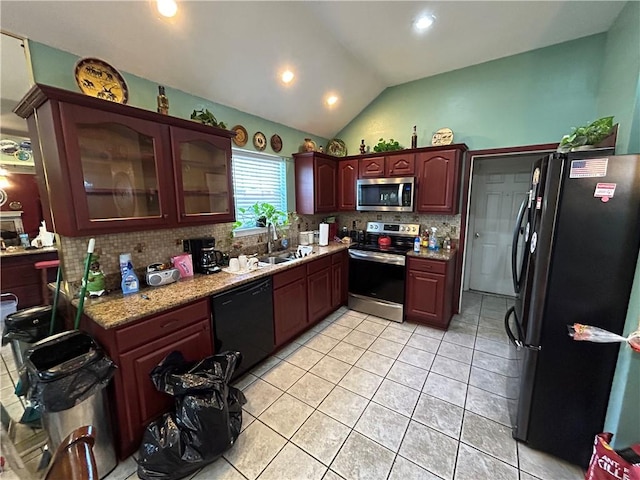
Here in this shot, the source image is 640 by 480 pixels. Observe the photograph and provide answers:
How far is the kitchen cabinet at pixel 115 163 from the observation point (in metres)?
1.47

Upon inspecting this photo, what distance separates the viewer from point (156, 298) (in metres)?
1.71

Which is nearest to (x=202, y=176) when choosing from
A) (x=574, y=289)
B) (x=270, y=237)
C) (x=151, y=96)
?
(x=151, y=96)

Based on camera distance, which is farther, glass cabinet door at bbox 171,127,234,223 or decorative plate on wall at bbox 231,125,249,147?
decorative plate on wall at bbox 231,125,249,147

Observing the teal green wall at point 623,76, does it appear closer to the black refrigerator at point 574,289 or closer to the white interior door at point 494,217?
the black refrigerator at point 574,289

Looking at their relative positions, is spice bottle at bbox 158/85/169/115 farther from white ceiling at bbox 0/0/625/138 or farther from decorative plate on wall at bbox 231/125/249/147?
decorative plate on wall at bbox 231/125/249/147

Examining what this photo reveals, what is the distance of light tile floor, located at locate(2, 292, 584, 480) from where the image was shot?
1472 mm

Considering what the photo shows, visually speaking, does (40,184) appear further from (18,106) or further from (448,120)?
(448,120)

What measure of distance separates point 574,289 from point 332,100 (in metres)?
3.02

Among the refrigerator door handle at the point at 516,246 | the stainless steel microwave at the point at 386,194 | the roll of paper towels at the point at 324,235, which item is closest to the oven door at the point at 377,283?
the roll of paper towels at the point at 324,235

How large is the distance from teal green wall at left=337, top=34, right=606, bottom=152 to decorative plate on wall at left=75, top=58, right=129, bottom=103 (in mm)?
2982

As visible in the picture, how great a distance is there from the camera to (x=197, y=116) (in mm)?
2246

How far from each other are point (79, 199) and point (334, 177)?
9.39ft

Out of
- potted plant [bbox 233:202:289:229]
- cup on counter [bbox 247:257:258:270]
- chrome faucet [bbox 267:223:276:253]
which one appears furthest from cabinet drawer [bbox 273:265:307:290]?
potted plant [bbox 233:202:289:229]

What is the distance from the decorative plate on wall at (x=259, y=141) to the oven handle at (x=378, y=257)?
173cm
